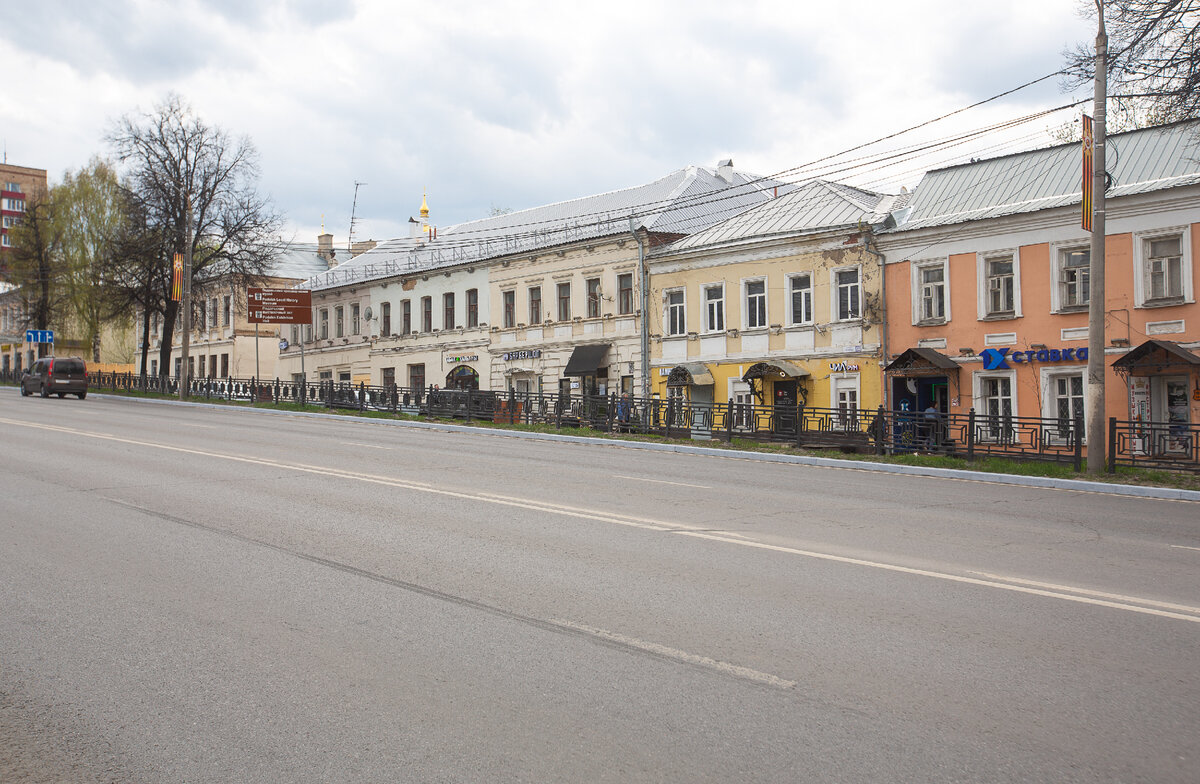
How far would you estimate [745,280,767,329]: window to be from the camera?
103 ft

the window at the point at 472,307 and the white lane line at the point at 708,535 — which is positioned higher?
the window at the point at 472,307

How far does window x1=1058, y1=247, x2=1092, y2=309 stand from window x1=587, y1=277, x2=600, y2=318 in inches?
682

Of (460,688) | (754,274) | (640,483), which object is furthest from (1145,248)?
(460,688)

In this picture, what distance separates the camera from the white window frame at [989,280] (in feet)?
82.1

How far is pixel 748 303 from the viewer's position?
104ft

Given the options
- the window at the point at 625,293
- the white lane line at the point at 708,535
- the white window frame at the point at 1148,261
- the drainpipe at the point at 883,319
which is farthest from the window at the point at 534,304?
the white lane line at the point at 708,535

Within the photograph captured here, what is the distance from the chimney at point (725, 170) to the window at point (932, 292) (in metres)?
14.8

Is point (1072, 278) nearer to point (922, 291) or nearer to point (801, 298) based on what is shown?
point (922, 291)

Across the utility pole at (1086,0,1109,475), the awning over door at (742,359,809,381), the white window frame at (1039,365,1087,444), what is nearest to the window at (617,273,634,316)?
the awning over door at (742,359,809,381)

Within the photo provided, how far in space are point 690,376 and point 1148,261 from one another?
1435 centimetres

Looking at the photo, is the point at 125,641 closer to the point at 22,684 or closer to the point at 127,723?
the point at 22,684

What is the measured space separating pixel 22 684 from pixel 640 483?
9384mm

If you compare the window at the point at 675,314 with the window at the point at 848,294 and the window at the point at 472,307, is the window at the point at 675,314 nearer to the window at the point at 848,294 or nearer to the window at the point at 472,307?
the window at the point at 848,294

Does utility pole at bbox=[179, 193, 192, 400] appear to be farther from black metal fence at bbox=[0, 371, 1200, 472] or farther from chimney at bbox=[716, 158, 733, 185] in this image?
chimney at bbox=[716, 158, 733, 185]
